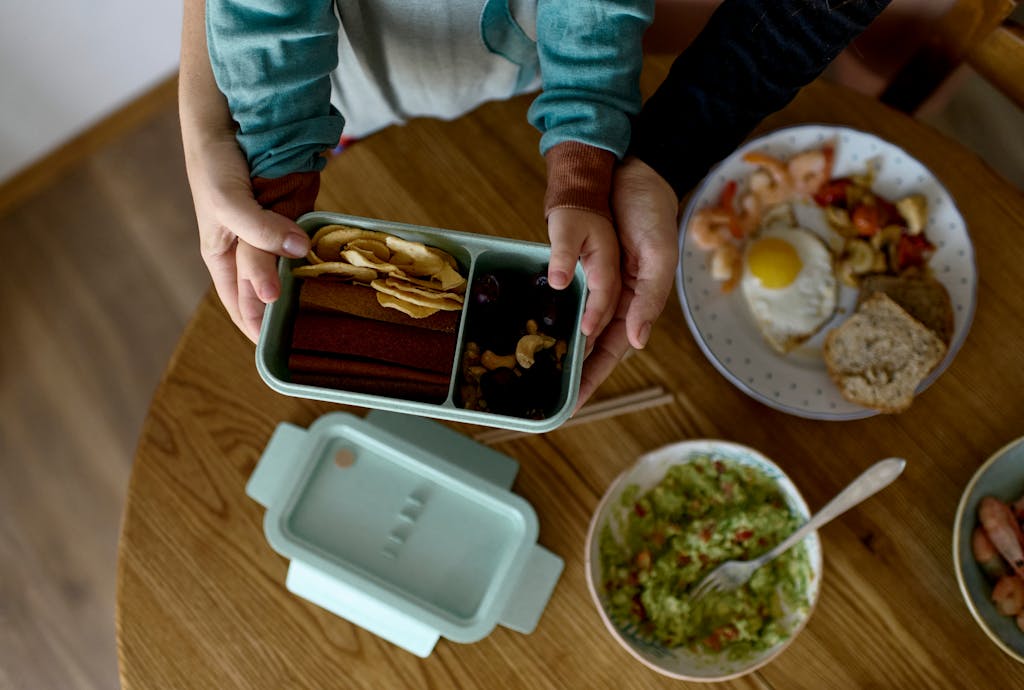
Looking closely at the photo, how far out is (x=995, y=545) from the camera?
1002mm

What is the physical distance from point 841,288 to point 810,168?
199 mm

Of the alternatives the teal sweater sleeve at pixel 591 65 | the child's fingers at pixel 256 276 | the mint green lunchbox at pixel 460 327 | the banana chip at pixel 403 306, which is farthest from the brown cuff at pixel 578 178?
the child's fingers at pixel 256 276

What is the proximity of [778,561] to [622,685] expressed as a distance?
28 cm

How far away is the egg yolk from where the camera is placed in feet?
3.78

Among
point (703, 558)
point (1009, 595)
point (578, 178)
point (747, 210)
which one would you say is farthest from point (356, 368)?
point (1009, 595)

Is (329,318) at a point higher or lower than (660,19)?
lower

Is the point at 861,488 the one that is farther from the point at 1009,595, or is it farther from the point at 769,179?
the point at 769,179

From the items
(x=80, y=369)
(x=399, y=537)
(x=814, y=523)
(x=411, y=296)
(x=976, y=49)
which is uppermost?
(x=976, y=49)

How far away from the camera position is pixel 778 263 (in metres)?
1.16

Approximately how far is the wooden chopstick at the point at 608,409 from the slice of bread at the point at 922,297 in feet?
1.26

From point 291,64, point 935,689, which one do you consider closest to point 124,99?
point 291,64

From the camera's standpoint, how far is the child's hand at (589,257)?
77 centimetres

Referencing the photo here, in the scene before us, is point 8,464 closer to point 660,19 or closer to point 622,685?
point 622,685

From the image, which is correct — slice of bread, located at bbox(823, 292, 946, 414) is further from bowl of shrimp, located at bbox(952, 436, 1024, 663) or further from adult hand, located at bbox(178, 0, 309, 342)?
adult hand, located at bbox(178, 0, 309, 342)
